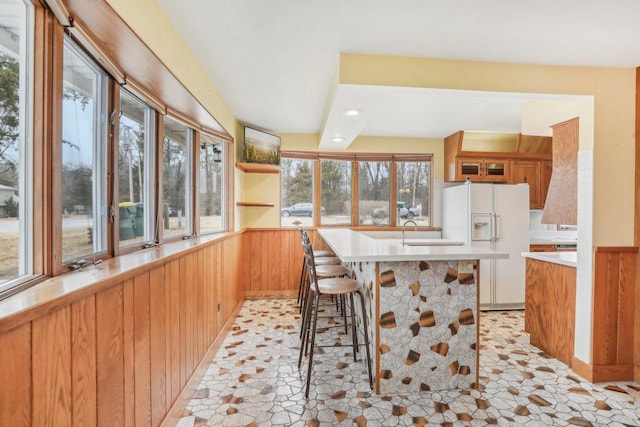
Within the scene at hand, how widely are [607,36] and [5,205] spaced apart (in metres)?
3.24

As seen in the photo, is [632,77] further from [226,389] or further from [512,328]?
[226,389]

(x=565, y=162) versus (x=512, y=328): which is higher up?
(x=565, y=162)

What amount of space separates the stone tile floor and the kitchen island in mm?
110

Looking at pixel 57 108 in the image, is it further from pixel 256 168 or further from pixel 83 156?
pixel 256 168

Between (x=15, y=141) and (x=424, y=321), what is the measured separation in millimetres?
2337

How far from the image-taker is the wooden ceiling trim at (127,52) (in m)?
1.20

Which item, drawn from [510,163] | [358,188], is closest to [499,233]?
[510,163]

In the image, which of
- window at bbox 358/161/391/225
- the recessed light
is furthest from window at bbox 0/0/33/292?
window at bbox 358/161/391/225

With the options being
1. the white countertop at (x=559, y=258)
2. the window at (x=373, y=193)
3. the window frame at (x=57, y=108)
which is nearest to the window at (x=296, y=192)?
the window at (x=373, y=193)

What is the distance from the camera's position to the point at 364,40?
6.55 feet

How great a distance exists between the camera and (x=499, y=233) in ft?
12.8

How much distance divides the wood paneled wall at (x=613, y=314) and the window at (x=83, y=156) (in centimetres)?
333

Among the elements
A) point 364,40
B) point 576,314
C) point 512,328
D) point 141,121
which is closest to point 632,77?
point 576,314

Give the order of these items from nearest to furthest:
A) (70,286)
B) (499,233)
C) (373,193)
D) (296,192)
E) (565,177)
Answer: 1. (70,286)
2. (565,177)
3. (499,233)
4. (296,192)
5. (373,193)
